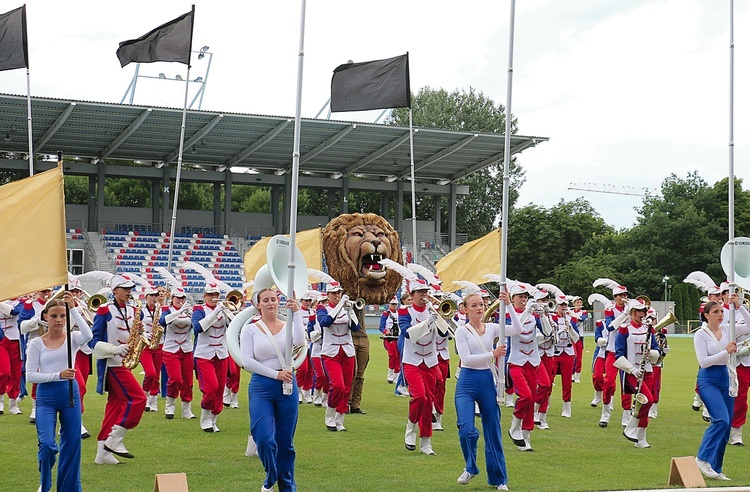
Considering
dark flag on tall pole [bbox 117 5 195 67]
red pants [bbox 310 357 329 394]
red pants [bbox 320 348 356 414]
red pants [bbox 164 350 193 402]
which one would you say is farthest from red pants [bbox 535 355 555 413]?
dark flag on tall pole [bbox 117 5 195 67]

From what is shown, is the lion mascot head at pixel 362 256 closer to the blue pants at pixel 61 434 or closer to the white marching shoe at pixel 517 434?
the white marching shoe at pixel 517 434

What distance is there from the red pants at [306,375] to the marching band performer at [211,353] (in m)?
3.48

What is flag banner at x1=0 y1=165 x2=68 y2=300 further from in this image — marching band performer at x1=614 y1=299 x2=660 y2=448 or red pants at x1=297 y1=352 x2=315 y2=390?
red pants at x1=297 y1=352 x2=315 y2=390

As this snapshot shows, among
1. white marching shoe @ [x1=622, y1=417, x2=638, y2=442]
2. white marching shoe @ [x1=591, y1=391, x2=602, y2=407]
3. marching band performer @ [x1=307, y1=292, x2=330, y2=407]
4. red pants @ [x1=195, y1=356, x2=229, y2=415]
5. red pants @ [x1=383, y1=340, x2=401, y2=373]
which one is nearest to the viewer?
white marching shoe @ [x1=622, y1=417, x2=638, y2=442]

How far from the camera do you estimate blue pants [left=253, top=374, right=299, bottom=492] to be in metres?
8.41

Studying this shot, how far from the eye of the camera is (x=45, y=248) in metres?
8.41

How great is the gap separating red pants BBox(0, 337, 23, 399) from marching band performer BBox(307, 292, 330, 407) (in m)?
4.44

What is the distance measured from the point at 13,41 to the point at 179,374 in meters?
6.42

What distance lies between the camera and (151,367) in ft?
49.0

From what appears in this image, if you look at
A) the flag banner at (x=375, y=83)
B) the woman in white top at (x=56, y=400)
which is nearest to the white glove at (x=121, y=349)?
the woman in white top at (x=56, y=400)

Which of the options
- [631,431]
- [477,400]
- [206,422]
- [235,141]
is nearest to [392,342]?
[206,422]

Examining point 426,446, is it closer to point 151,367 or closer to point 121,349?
point 121,349

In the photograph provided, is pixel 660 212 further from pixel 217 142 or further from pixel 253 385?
pixel 253 385

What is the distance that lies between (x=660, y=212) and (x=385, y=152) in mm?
21953
